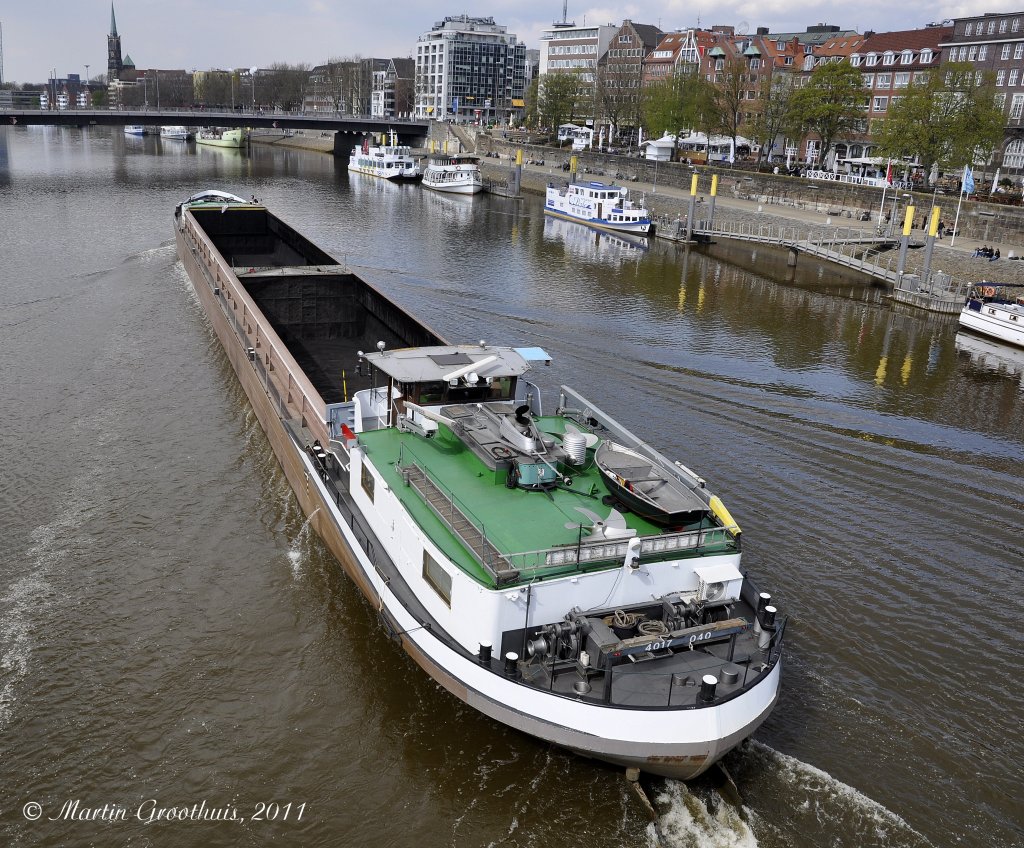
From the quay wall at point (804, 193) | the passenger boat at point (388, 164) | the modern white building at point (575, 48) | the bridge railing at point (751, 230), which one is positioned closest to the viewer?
the quay wall at point (804, 193)

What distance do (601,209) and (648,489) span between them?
6043 centimetres

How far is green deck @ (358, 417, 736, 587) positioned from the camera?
44.4 ft

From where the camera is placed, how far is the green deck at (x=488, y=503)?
13.5m

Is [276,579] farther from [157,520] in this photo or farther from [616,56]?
[616,56]

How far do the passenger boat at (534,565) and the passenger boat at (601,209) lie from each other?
174 feet

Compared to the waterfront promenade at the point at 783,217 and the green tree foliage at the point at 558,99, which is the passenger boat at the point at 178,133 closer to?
the green tree foliage at the point at 558,99

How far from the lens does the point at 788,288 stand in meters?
50.3

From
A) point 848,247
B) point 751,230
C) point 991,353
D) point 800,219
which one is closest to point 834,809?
point 991,353

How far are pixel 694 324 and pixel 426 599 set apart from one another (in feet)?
94.3

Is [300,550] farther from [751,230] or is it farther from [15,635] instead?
A: [751,230]

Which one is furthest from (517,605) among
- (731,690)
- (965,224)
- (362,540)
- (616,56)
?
(616,56)

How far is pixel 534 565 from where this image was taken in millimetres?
12773

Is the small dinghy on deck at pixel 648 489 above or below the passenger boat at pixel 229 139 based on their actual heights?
below

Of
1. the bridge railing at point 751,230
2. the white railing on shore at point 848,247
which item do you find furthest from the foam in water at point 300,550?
the bridge railing at point 751,230
